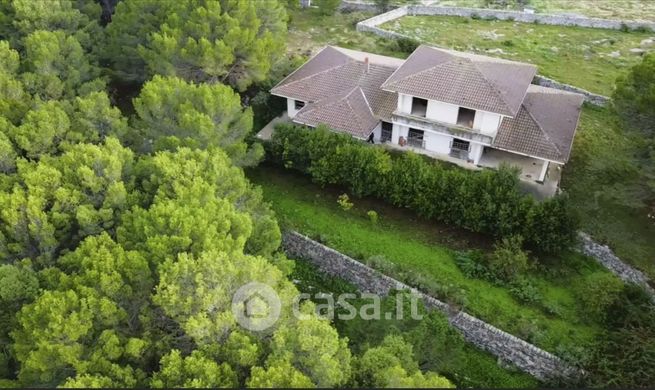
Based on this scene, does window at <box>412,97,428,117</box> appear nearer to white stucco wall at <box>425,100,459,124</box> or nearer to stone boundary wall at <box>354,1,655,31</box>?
white stucco wall at <box>425,100,459,124</box>

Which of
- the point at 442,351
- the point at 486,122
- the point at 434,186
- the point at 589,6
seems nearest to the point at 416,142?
the point at 486,122

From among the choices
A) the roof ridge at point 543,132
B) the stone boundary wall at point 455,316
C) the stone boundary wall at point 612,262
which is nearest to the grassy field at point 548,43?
the roof ridge at point 543,132

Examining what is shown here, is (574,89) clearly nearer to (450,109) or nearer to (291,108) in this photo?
(450,109)

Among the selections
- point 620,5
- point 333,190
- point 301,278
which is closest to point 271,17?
point 333,190

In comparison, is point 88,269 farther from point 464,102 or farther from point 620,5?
point 620,5

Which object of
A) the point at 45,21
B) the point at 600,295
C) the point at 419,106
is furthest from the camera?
the point at 45,21

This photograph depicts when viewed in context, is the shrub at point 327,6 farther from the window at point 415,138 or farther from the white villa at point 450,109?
the window at point 415,138

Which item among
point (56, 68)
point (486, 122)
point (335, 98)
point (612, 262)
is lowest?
point (612, 262)

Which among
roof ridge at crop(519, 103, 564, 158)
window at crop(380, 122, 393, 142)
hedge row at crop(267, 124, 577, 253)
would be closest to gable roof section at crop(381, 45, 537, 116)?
roof ridge at crop(519, 103, 564, 158)
